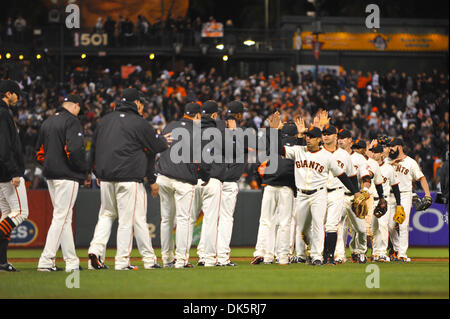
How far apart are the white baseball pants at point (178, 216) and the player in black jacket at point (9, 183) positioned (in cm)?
199

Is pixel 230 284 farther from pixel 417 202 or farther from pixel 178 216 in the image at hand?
pixel 417 202

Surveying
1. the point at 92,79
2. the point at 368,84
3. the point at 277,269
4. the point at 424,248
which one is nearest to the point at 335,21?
the point at 368,84

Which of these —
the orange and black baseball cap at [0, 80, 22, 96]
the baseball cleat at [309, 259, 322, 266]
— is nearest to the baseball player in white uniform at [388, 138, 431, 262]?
the baseball cleat at [309, 259, 322, 266]

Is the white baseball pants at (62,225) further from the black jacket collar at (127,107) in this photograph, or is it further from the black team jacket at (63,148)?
the black jacket collar at (127,107)

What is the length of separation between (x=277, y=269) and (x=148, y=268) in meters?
1.79

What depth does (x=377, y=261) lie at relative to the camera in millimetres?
13398

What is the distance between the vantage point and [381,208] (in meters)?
13.1

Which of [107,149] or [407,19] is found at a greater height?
[407,19]

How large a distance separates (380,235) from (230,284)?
581 centimetres

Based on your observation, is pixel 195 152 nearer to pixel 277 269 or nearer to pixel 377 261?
pixel 277 269

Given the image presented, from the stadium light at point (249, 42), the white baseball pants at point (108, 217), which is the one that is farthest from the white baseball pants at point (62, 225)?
the stadium light at point (249, 42)

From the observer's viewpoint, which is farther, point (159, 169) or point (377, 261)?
point (377, 261)

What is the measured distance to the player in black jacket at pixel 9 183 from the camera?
9953 millimetres
